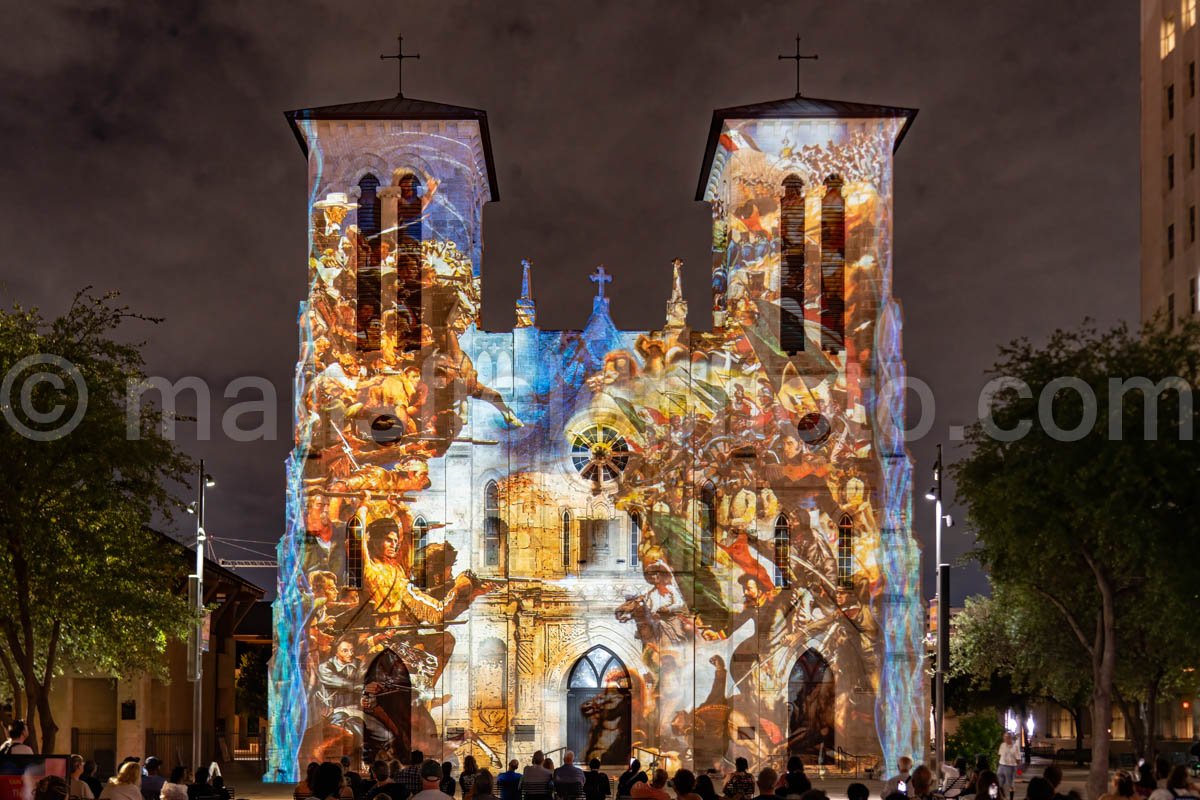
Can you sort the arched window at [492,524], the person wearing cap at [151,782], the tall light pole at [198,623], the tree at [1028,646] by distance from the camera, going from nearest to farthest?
the person wearing cap at [151,782], the tall light pole at [198,623], the tree at [1028,646], the arched window at [492,524]

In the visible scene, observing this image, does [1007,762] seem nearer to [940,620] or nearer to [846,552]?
[940,620]

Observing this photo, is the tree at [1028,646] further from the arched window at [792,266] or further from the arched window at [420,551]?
the arched window at [420,551]

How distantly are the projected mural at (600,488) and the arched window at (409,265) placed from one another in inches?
3.3

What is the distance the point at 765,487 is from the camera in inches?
1715

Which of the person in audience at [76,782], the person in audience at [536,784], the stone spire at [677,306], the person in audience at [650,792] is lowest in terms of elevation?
the person in audience at [536,784]

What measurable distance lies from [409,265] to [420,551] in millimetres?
8432

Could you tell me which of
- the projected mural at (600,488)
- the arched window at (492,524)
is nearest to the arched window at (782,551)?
the projected mural at (600,488)

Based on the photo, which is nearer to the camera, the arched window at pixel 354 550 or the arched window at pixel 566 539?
the arched window at pixel 354 550

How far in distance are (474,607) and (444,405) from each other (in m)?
5.86

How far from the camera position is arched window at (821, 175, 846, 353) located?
44.8 metres

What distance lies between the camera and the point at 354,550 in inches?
1721

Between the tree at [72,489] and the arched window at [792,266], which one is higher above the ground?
the arched window at [792,266]

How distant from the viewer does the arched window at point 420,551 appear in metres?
43.7

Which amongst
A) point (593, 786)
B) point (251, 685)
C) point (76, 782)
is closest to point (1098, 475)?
point (593, 786)
